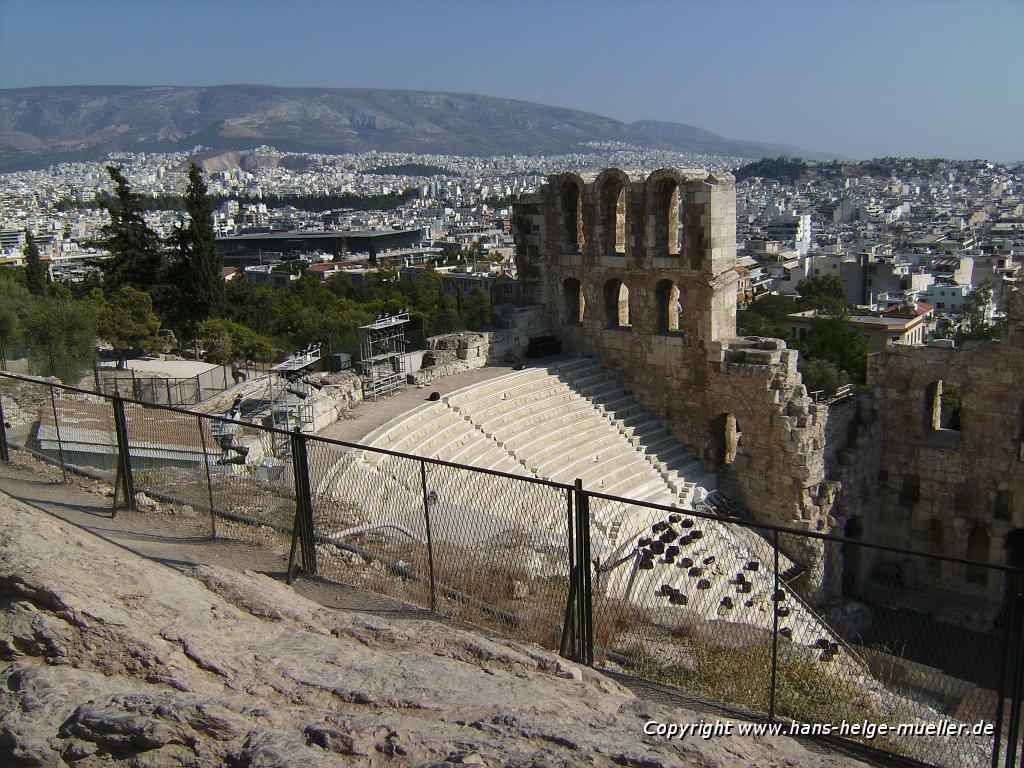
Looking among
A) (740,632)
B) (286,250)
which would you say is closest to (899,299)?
(740,632)

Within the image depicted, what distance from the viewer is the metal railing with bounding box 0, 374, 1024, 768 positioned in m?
6.37

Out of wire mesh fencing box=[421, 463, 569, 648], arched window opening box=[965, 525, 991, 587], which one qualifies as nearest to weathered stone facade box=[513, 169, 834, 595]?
arched window opening box=[965, 525, 991, 587]

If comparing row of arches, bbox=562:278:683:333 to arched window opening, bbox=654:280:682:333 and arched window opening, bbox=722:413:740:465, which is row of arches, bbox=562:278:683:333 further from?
arched window opening, bbox=722:413:740:465

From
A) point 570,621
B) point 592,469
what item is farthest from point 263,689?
point 592,469

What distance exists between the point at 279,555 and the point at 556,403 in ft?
37.9

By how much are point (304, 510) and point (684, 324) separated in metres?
13.0

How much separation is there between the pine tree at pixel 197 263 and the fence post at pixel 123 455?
108ft

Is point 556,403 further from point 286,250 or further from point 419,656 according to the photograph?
point 286,250

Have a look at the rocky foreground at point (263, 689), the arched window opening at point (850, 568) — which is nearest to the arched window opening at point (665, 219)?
the arched window opening at point (850, 568)

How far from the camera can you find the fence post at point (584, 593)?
6797mm

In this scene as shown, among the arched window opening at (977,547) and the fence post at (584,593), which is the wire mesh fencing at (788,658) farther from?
the arched window opening at (977,547)

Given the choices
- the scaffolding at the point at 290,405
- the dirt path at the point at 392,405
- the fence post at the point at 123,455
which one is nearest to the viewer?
the fence post at the point at 123,455

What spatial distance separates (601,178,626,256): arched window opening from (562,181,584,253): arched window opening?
29.3 inches

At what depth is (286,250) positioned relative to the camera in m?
152
